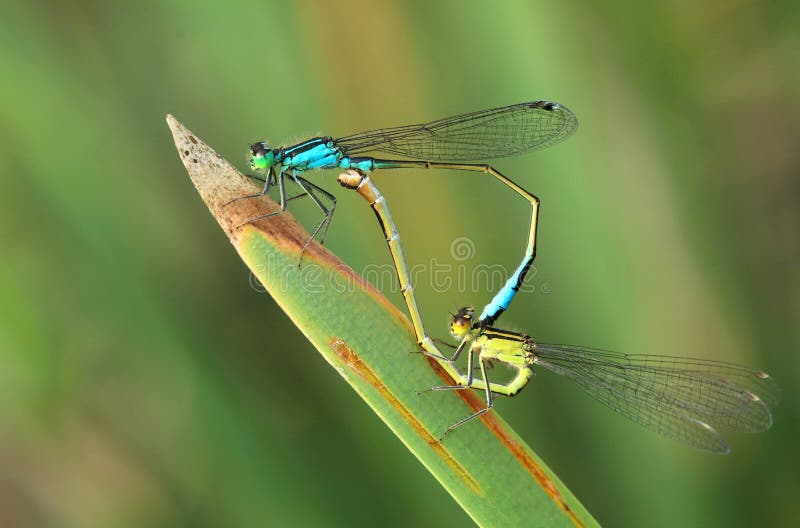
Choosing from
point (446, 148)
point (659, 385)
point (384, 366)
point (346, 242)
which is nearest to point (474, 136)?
point (446, 148)

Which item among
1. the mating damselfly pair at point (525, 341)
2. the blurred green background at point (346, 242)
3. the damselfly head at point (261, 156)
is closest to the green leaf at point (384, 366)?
the mating damselfly pair at point (525, 341)

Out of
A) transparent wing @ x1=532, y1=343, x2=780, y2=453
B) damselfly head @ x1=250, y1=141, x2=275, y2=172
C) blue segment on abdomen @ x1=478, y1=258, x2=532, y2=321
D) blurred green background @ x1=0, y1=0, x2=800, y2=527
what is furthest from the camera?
blue segment on abdomen @ x1=478, y1=258, x2=532, y2=321

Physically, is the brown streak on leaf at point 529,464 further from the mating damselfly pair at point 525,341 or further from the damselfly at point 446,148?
the damselfly at point 446,148

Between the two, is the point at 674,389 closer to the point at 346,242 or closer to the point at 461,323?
the point at 461,323

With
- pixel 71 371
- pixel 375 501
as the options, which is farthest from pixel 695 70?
pixel 71 371

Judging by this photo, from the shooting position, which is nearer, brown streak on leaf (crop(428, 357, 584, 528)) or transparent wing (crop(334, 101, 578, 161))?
brown streak on leaf (crop(428, 357, 584, 528))

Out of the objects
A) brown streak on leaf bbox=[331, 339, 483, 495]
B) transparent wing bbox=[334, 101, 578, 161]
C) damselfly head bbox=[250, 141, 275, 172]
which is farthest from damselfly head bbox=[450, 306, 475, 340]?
brown streak on leaf bbox=[331, 339, 483, 495]

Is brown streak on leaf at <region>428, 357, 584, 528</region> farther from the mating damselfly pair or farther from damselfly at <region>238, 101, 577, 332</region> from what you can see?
damselfly at <region>238, 101, 577, 332</region>
